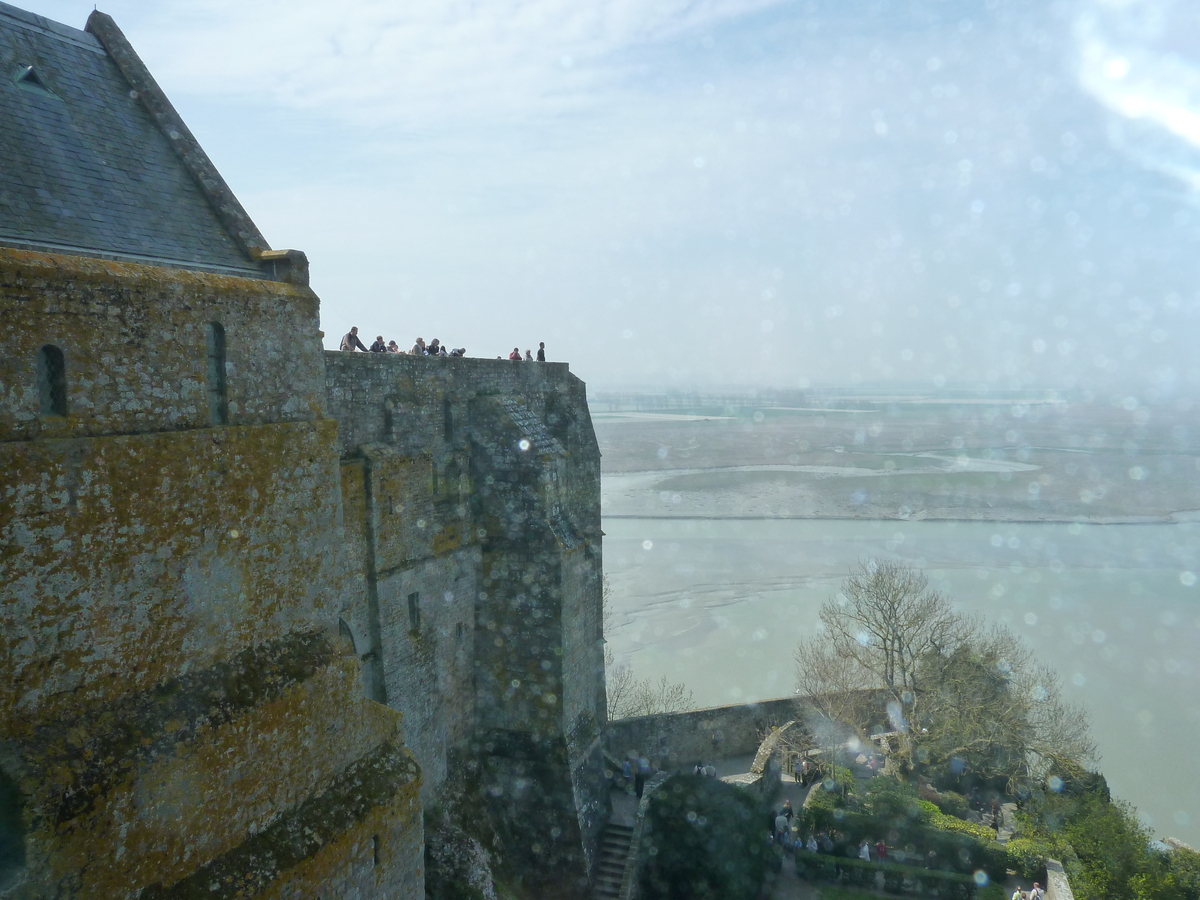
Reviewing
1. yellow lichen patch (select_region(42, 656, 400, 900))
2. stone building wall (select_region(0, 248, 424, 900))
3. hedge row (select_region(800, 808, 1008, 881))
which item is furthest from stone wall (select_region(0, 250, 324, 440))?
hedge row (select_region(800, 808, 1008, 881))

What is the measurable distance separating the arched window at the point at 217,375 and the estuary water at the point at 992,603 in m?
22.4

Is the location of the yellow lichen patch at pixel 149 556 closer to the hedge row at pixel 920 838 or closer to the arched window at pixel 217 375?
the arched window at pixel 217 375

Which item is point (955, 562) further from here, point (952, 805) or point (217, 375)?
point (217, 375)

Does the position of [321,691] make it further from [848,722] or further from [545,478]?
[848,722]

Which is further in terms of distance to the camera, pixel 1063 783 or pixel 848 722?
pixel 848 722

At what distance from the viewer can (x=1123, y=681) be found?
2630 cm

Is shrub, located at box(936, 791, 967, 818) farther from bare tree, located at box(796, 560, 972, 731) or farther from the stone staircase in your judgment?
the stone staircase

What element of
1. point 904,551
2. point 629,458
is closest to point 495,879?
point 904,551

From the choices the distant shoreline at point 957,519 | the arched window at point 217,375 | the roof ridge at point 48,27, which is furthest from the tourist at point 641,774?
the distant shoreline at point 957,519

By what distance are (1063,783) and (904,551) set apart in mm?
23092

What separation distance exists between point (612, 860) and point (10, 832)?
1188 centimetres

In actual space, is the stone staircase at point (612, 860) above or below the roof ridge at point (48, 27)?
below

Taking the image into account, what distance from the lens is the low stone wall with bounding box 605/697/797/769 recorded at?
746 inches

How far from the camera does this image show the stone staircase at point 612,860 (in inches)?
545
